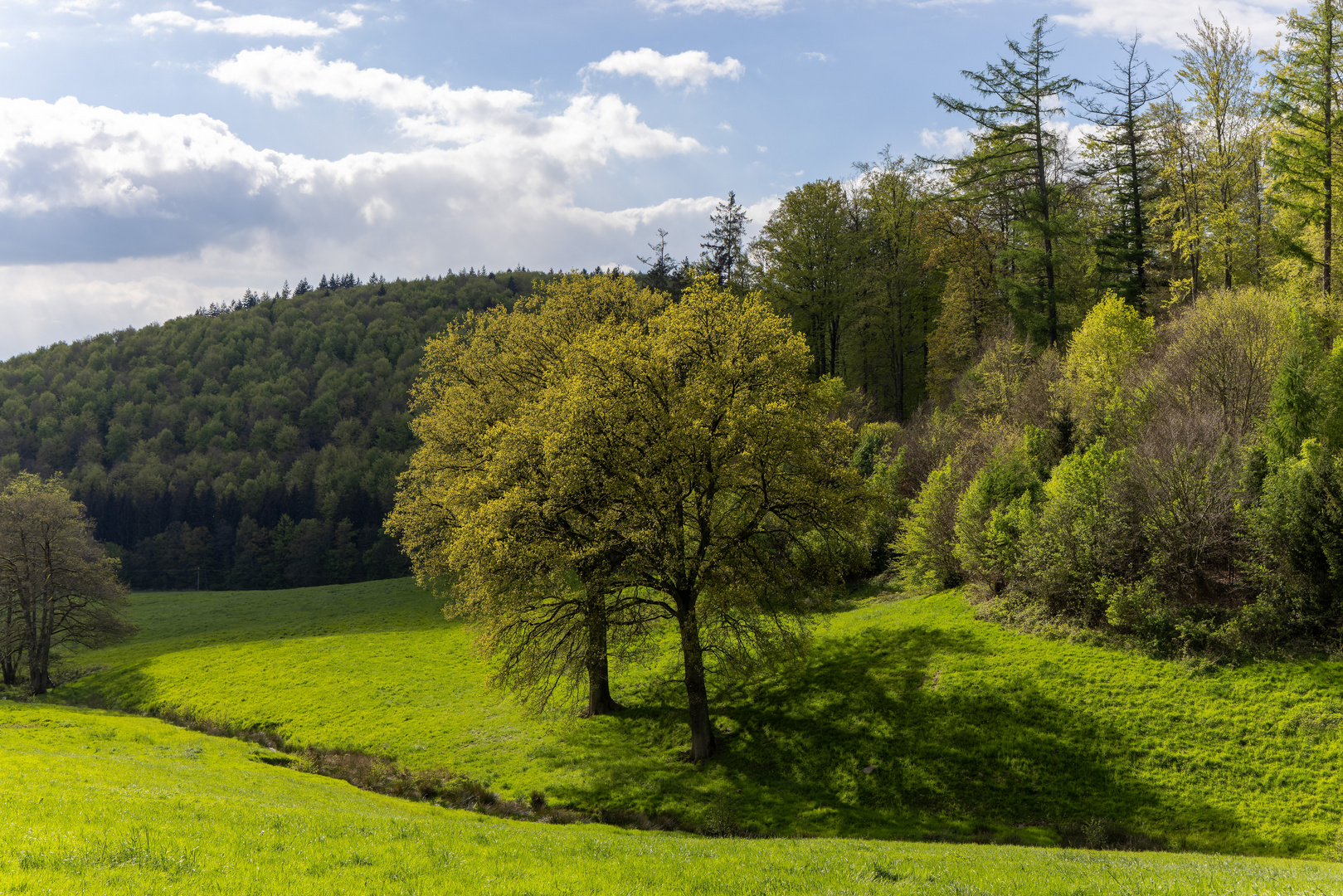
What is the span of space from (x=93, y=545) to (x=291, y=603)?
18.1m

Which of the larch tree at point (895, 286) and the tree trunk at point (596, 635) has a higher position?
the larch tree at point (895, 286)

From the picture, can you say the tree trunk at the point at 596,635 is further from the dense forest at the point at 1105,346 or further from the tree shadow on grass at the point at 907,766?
the dense forest at the point at 1105,346

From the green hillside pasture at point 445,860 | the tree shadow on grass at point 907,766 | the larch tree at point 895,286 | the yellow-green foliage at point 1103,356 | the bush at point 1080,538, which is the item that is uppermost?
the larch tree at point 895,286

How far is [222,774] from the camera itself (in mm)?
23406

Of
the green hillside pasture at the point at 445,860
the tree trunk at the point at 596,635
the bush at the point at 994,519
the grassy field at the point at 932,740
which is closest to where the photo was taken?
the green hillside pasture at the point at 445,860

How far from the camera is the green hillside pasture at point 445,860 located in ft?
34.9

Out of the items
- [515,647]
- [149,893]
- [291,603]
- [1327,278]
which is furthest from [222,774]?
[1327,278]

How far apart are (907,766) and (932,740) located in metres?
1.48

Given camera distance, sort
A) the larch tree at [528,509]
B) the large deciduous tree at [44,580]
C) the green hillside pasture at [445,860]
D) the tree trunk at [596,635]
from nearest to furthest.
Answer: the green hillside pasture at [445,860], the larch tree at [528,509], the tree trunk at [596,635], the large deciduous tree at [44,580]

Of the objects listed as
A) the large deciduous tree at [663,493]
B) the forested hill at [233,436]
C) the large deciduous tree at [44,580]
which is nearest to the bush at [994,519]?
the large deciduous tree at [663,493]

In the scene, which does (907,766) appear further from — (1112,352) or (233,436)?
(233,436)

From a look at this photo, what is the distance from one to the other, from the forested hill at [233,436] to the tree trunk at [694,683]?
94.1m

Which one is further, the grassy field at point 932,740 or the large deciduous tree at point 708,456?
the large deciduous tree at point 708,456

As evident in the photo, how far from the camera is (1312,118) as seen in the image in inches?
1484
